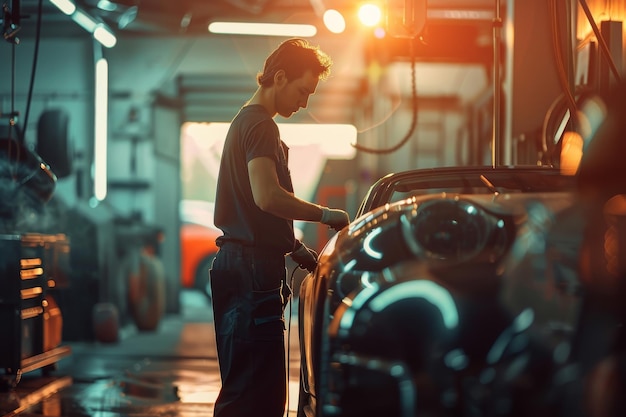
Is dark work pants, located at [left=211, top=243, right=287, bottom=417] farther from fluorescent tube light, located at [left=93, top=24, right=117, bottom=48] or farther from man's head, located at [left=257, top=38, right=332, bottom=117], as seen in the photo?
fluorescent tube light, located at [left=93, top=24, right=117, bottom=48]

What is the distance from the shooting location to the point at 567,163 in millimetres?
2580

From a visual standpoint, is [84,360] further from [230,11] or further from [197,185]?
[197,185]

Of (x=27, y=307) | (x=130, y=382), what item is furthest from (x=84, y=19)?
(x=130, y=382)

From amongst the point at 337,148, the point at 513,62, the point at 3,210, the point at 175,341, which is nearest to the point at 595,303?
the point at 513,62

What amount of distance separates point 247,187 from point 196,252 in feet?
44.0

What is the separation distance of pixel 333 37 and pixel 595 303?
11478 millimetres

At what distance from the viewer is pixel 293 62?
11.4 ft

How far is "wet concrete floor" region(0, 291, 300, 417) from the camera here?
17.5ft

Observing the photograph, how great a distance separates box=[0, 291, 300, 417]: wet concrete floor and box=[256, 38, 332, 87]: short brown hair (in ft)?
4.26

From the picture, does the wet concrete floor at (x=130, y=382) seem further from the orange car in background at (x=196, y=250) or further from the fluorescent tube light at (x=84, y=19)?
the orange car in background at (x=196, y=250)

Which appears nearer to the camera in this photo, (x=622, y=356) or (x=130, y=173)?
(x=622, y=356)

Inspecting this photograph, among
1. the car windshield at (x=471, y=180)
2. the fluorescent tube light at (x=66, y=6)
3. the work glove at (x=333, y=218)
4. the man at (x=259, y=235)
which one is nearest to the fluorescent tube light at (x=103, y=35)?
the fluorescent tube light at (x=66, y=6)

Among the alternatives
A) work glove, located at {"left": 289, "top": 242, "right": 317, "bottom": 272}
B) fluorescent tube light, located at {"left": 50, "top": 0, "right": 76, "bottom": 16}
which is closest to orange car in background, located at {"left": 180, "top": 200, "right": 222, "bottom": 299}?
fluorescent tube light, located at {"left": 50, "top": 0, "right": 76, "bottom": 16}

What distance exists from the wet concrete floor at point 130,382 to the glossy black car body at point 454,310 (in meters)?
1.34
